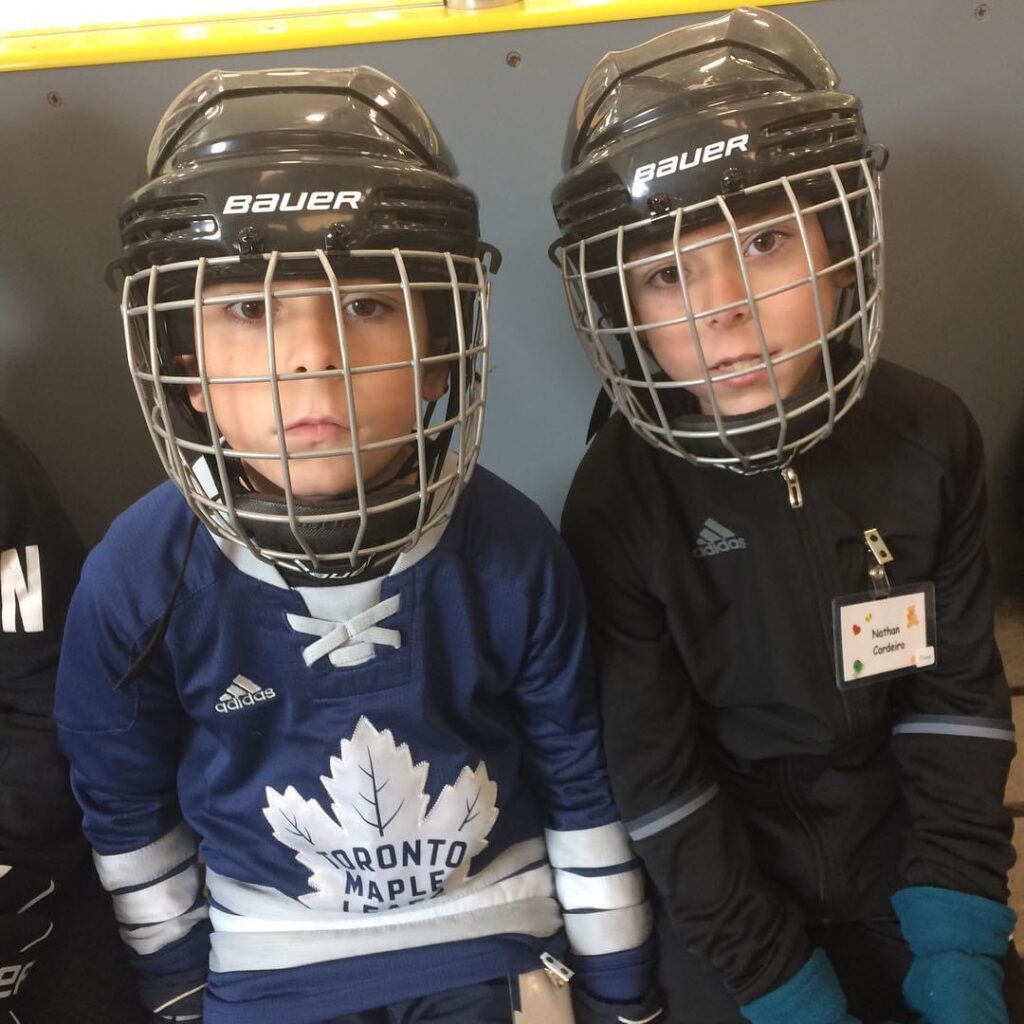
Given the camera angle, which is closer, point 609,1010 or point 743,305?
point 743,305

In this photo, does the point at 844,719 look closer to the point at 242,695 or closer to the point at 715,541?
the point at 715,541

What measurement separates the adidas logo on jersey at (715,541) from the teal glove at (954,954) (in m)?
0.43

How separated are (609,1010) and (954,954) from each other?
37 centimetres

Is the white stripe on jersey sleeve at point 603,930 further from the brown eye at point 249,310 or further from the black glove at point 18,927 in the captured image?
the brown eye at point 249,310

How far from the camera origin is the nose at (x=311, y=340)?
2.47 feet

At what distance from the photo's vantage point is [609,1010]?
1026 millimetres

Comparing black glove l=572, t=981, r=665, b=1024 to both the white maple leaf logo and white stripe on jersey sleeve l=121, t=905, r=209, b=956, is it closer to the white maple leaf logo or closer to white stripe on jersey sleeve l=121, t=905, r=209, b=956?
the white maple leaf logo

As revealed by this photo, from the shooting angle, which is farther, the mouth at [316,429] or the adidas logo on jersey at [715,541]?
the adidas logo on jersey at [715,541]

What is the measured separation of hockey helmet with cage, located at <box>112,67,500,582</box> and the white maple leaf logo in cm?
22

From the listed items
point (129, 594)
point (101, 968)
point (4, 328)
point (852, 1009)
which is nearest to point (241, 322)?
Result: point (129, 594)

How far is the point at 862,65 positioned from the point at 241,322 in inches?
35.5

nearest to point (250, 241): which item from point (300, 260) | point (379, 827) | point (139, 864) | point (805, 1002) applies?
point (300, 260)

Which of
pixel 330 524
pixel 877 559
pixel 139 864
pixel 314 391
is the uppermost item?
pixel 314 391

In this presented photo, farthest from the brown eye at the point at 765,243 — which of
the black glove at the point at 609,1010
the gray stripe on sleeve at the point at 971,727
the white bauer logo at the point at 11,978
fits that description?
the white bauer logo at the point at 11,978
